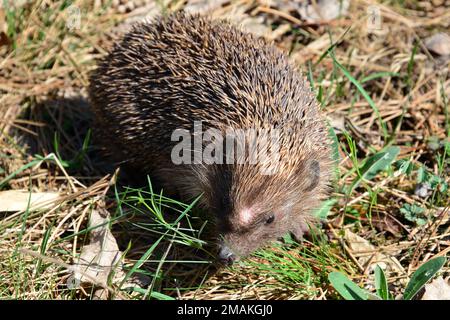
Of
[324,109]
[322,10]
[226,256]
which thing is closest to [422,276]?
[226,256]

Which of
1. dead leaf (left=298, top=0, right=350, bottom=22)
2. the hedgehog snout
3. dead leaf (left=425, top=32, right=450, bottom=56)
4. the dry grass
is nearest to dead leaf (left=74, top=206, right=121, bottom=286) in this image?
the dry grass

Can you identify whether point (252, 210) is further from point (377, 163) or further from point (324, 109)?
point (324, 109)

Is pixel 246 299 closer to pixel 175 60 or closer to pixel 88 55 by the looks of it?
pixel 175 60

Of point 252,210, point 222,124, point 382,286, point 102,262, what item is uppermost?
point 222,124

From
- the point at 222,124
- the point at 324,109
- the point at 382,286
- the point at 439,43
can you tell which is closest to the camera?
the point at 382,286

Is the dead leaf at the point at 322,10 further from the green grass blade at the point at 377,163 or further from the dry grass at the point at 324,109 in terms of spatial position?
the green grass blade at the point at 377,163

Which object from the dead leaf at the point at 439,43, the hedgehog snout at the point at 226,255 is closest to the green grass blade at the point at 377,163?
the hedgehog snout at the point at 226,255
